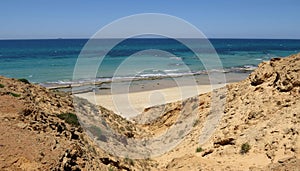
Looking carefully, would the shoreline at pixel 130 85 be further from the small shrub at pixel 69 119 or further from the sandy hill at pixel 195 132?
the small shrub at pixel 69 119

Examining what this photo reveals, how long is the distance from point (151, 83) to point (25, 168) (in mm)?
37911

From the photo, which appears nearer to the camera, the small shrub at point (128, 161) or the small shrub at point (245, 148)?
the small shrub at point (245, 148)

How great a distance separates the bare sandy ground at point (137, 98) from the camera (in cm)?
2958

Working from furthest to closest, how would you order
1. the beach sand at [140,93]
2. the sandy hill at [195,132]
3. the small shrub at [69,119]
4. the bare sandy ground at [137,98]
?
the beach sand at [140,93]
the bare sandy ground at [137,98]
the small shrub at [69,119]
the sandy hill at [195,132]

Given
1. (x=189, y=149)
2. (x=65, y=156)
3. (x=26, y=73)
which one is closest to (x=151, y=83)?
(x=26, y=73)

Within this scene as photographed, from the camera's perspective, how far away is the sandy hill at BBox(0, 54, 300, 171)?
828 centimetres

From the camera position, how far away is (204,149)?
14.1 meters

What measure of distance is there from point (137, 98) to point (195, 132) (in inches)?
724

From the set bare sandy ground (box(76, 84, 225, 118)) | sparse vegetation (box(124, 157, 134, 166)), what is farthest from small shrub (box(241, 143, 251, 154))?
bare sandy ground (box(76, 84, 225, 118))

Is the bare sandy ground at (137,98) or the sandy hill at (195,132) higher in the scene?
the sandy hill at (195,132)

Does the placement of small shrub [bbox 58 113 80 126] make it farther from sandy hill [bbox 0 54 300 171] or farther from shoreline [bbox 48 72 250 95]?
shoreline [bbox 48 72 250 95]

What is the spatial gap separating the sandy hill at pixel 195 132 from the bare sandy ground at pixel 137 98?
31.5 ft

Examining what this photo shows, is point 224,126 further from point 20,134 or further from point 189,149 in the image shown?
point 20,134

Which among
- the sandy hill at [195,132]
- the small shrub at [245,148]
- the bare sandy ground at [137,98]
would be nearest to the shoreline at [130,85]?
the bare sandy ground at [137,98]
